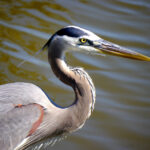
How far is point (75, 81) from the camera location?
8.97 feet

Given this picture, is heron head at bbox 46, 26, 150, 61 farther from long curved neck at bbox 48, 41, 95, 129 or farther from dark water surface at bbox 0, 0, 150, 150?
dark water surface at bbox 0, 0, 150, 150

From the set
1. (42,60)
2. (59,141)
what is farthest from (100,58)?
(59,141)

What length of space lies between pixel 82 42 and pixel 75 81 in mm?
413

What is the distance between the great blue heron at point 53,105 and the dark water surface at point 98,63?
0.52m

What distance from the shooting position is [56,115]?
2.80 m

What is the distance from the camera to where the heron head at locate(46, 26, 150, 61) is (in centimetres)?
265

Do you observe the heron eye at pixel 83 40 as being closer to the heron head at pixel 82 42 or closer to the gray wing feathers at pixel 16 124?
the heron head at pixel 82 42

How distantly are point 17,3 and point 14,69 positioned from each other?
2.08 meters

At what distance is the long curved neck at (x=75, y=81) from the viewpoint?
8.98ft

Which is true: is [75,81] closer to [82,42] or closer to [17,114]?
[82,42]

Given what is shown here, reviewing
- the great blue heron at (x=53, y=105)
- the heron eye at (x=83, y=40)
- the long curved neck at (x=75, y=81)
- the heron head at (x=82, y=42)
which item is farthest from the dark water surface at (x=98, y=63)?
the heron eye at (x=83, y=40)

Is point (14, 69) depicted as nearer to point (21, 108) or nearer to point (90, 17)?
point (21, 108)

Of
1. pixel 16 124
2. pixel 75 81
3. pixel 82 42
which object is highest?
pixel 82 42

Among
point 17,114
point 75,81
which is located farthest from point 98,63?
point 17,114
